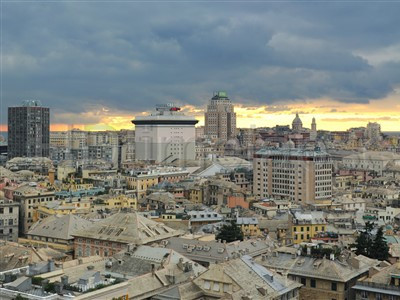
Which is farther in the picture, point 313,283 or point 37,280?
point 313,283

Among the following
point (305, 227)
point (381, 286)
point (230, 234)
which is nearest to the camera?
point (381, 286)

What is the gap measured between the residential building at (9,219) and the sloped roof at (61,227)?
1044 cm

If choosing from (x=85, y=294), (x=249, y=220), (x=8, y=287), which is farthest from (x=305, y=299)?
(x=249, y=220)

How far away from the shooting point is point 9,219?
78.7m

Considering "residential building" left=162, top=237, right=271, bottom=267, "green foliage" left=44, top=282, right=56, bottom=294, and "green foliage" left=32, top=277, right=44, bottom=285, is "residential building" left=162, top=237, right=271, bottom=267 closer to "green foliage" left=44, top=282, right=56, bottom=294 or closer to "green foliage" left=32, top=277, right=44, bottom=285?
"green foliage" left=32, top=277, right=44, bottom=285

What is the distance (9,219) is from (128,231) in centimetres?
2857

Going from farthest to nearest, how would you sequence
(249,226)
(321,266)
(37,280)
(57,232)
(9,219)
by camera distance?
(9,219) → (249,226) → (57,232) → (321,266) → (37,280)

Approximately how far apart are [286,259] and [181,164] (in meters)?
122

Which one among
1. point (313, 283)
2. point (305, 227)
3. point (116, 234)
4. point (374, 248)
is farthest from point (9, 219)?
point (313, 283)

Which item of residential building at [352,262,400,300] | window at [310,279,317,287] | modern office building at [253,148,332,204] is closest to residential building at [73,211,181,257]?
window at [310,279,317,287]

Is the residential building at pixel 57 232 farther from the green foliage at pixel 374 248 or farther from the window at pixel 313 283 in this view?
the green foliage at pixel 374 248

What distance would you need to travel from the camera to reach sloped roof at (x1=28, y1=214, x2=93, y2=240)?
63969mm

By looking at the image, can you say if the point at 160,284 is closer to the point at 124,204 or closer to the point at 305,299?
the point at 305,299

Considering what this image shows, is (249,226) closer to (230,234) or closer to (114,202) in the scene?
(230,234)
